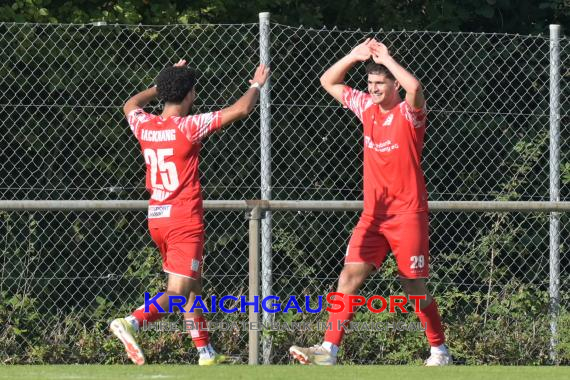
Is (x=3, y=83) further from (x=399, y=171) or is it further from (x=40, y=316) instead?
(x=399, y=171)

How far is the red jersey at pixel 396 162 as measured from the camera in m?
8.58

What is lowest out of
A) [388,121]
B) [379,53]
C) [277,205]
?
[277,205]

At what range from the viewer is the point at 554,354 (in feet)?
32.4

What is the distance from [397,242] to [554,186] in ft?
5.77

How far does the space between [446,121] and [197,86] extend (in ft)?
6.10

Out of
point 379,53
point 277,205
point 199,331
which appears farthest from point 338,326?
point 379,53

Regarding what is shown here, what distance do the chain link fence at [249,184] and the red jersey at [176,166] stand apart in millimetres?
1361

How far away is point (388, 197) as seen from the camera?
8.63m

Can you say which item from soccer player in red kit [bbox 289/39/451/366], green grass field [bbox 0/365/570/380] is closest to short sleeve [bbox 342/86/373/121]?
soccer player in red kit [bbox 289/39/451/366]

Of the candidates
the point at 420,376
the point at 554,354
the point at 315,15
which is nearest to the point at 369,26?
the point at 315,15

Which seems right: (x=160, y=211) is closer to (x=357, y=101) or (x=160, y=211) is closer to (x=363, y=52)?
(x=357, y=101)

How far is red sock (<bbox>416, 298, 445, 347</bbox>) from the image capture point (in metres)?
8.80

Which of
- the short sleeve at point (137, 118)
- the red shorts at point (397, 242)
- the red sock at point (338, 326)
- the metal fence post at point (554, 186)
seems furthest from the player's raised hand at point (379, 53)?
the metal fence post at point (554, 186)

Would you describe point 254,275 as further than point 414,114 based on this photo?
Yes
